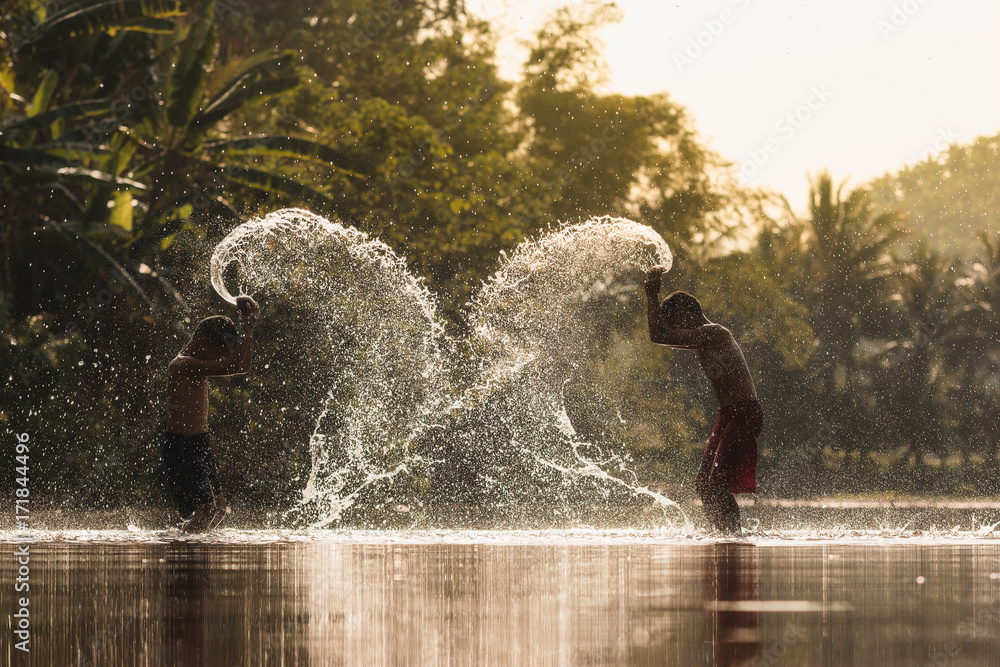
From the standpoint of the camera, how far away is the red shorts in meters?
11.2

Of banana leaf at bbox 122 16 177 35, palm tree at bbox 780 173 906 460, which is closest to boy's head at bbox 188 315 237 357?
banana leaf at bbox 122 16 177 35

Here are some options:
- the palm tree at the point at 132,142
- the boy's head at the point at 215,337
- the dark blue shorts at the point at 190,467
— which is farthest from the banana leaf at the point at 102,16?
the dark blue shorts at the point at 190,467

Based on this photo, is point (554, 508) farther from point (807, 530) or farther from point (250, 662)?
point (250, 662)

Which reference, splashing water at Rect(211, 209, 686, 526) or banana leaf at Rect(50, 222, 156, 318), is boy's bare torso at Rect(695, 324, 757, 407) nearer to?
splashing water at Rect(211, 209, 686, 526)

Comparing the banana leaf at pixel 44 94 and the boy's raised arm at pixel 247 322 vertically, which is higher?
the banana leaf at pixel 44 94

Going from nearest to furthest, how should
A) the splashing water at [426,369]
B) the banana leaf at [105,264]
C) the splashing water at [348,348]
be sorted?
the splashing water at [426,369] → the banana leaf at [105,264] → the splashing water at [348,348]

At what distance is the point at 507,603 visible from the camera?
704 centimetres

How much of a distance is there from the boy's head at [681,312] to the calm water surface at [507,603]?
1.77m

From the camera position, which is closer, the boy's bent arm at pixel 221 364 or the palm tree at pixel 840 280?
the boy's bent arm at pixel 221 364

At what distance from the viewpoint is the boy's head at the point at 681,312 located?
1144 cm

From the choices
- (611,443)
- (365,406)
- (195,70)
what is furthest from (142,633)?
(611,443)

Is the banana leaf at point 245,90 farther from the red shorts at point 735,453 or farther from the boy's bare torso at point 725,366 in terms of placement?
the red shorts at point 735,453

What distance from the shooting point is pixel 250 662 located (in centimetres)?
536

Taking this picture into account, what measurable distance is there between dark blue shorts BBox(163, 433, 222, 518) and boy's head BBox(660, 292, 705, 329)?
3.71 metres
